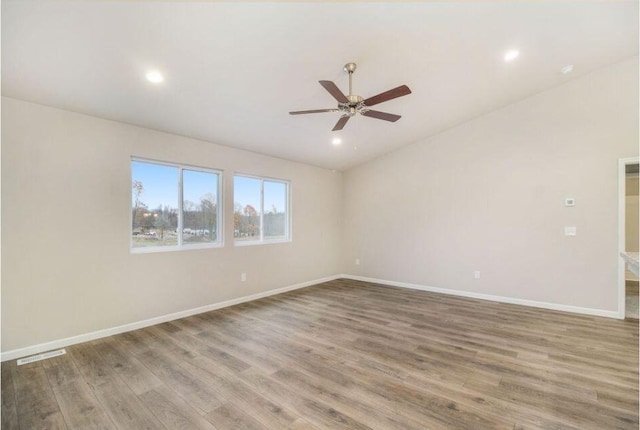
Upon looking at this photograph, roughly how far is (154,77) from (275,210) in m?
3.27

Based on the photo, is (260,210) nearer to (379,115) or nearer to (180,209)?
(180,209)

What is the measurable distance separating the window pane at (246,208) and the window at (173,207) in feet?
1.13

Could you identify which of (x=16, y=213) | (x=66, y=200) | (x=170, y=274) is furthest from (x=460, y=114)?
(x=16, y=213)

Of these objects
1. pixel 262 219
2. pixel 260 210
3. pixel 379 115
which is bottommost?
pixel 262 219

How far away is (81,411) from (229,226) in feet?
9.64

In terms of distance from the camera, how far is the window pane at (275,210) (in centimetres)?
552

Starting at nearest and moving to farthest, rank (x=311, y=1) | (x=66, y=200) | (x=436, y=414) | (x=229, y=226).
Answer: (x=436, y=414), (x=311, y=1), (x=66, y=200), (x=229, y=226)

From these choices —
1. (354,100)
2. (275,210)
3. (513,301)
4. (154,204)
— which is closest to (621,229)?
(513,301)

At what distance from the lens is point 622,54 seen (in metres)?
3.72

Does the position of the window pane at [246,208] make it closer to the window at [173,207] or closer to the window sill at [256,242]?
the window sill at [256,242]

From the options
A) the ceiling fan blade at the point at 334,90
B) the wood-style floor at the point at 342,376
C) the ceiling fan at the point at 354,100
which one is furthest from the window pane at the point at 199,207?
the ceiling fan blade at the point at 334,90

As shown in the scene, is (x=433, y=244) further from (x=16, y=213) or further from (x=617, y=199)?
(x=16, y=213)

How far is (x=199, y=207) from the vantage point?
14.7 feet

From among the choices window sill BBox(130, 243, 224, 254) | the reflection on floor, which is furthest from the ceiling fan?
the reflection on floor
